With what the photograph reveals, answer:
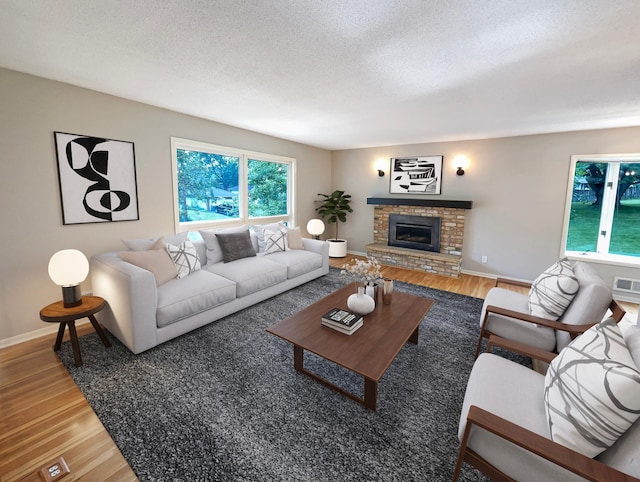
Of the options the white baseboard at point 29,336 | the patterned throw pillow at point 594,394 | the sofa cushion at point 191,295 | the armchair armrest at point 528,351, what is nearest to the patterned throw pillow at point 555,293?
the armchair armrest at point 528,351

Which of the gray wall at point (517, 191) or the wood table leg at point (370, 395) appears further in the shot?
the gray wall at point (517, 191)

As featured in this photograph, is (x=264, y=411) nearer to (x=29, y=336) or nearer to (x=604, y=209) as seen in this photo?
(x=29, y=336)

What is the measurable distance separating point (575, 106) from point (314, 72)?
2.79m

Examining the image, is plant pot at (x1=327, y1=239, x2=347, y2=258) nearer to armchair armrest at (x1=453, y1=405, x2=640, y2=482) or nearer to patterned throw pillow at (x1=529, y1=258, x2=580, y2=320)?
patterned throw pillow at (x1=529, y1=258, x2=580, y2=320)

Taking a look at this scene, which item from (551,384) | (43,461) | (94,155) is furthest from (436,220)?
(43,461)

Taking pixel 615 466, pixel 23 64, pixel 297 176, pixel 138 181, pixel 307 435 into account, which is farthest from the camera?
pixel 297 176

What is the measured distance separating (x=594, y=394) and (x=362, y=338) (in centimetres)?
122

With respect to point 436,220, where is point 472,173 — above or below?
above

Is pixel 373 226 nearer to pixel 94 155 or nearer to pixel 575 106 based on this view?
pixel 575 106

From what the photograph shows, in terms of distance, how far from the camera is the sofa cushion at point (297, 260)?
3.87 metres

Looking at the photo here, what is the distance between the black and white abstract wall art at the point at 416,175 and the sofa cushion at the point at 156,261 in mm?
4276

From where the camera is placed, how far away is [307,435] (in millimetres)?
1632

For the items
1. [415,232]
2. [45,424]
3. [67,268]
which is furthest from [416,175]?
[45,424]

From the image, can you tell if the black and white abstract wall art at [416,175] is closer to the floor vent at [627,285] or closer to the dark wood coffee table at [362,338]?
the floor vent at [627,285]
